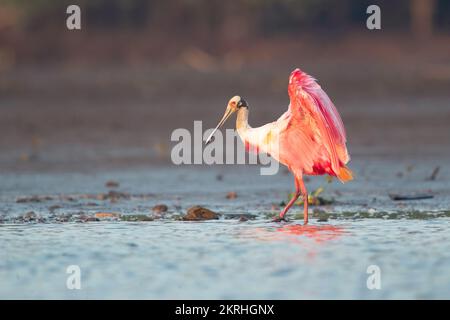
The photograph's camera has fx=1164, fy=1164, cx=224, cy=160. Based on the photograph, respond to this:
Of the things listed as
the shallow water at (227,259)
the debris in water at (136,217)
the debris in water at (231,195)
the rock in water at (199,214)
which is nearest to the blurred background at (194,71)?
the debris in water at (231,195)

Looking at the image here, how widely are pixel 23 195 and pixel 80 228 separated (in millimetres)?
2623

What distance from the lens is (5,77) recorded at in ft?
82.3

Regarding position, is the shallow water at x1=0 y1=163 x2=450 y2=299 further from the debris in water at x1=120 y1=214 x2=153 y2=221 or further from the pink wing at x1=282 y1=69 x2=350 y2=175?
the pink wing at x1=282 y1=69 x2=350 y2=175

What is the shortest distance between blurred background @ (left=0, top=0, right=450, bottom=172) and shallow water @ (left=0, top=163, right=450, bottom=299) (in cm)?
348

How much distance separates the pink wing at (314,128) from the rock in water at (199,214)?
0.94 m

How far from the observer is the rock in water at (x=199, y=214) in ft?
33.6

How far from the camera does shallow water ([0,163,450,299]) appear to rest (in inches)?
298

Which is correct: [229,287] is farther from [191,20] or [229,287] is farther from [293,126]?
[191,20]

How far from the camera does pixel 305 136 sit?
9.96 meters

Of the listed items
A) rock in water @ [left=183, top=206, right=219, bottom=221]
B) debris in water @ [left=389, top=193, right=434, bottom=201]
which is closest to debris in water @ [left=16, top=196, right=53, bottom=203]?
rock in water @ [left=183, top=206, right=219, bottom=221]

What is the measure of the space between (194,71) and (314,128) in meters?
15.4

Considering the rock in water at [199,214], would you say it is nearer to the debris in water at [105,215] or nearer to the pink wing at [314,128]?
the debris in water at [105,215]

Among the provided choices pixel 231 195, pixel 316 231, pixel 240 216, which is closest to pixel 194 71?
pixel 231 195
